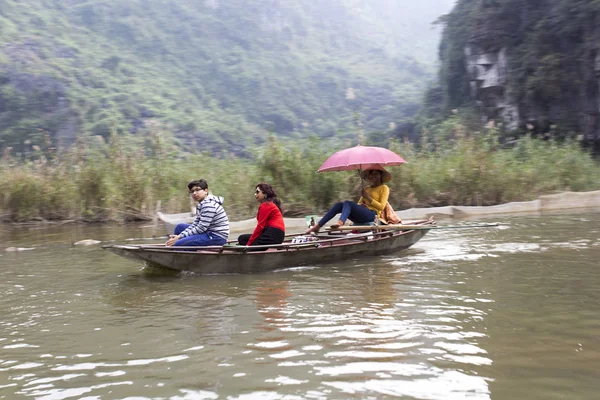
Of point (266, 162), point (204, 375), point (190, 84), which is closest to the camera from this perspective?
point (204, 375)

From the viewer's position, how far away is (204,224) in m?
7.93

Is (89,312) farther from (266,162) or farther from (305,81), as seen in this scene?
(305,81)

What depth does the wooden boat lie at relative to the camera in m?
7.36

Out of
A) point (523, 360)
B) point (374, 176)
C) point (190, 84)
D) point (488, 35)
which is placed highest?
point (190, 84)

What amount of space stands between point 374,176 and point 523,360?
534 centimetres

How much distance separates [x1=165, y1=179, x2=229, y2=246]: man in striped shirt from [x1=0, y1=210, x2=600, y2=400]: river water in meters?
0.50

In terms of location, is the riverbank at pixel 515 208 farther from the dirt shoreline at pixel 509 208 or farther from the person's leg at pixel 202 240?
the person's leg at pixel 202 240

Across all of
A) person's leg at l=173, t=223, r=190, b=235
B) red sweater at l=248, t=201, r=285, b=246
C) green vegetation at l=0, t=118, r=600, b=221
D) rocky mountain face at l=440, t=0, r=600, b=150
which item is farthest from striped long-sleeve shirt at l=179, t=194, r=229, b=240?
rocky mountain face at l=440, t=0, r=600, b=150

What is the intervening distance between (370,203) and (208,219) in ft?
9.01

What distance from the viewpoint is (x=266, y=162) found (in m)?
14.9

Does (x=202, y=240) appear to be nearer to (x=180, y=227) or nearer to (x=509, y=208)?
(x=180, y=227)

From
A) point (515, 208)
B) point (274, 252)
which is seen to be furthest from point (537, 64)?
point (274, 252)

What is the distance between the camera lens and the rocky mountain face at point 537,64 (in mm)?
28266

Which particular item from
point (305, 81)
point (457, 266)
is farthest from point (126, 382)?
point (305, 81)
